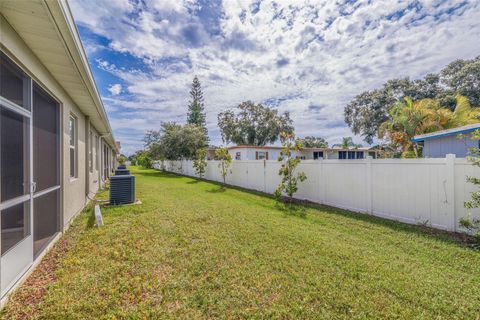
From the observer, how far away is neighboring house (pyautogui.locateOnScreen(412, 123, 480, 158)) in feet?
24.7

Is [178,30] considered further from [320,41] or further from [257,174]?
[257,174]

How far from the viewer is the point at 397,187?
227 inches

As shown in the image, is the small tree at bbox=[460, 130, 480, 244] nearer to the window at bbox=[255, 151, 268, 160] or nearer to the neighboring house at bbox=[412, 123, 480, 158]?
the neighboring house at bbox=[412, 123, 480, 158]

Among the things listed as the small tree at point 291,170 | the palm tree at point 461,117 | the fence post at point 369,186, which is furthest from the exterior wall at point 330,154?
the fence post at point 369,186

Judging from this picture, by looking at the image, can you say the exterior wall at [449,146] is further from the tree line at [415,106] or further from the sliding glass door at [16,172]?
the sliding glass door at [16,172]

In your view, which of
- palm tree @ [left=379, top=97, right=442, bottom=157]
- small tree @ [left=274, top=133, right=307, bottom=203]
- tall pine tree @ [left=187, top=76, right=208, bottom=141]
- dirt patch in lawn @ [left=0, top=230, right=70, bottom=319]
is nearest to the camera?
dirt patch in lawn @ [left=0, top=230, right=70, bottom=319]

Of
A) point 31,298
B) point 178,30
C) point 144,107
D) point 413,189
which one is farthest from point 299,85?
point 31,298

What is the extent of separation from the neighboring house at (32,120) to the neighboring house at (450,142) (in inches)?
391

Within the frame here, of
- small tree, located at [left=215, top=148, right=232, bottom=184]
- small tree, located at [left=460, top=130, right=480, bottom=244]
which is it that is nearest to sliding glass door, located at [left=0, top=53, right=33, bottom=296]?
small tree, located at [left=460, top=130, right=480, bottom=244]

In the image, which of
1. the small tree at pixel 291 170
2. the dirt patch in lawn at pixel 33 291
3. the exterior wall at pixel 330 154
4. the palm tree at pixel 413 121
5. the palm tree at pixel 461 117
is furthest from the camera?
the exterior wall at pixel 330 154

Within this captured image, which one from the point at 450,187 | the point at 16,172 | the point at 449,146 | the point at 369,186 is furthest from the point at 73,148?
the point at 449,146

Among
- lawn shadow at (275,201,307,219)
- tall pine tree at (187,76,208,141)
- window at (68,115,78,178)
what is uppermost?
tall pine tree at (187,76,208,141)

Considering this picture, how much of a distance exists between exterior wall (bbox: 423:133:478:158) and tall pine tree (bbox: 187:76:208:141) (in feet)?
122

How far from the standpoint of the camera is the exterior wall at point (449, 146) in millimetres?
7682
